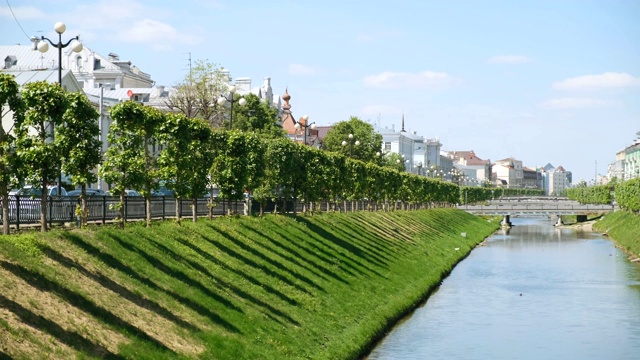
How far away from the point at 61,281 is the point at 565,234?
423 feet

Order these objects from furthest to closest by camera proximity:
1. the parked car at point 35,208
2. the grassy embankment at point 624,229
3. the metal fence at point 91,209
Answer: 1. the grassy embankment at point 624,229
2. the metal fence at point 91,209
3. the parked car at point 35,208

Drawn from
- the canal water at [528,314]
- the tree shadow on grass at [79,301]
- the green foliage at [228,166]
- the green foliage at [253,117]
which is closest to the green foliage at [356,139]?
the green foliage at [253,117]

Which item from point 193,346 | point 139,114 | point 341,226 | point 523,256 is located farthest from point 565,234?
point 193,346

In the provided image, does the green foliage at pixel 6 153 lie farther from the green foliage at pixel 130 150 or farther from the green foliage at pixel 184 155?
the green foliage at pixel 184 155

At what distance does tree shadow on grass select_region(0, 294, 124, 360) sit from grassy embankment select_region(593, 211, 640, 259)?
78219 mm

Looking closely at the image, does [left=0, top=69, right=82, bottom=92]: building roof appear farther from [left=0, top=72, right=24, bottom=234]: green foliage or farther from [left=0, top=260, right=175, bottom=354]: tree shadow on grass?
[left=0, top=260, right=175, bottom=354]: tree shadow on grass

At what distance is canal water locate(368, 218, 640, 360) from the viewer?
44688mm

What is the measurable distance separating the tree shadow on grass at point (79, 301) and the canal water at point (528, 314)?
16.6 m

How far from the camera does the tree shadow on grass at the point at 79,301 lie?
25.8 metres

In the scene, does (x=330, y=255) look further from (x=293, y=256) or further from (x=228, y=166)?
(x=228, y=166)

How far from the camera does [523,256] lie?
101m

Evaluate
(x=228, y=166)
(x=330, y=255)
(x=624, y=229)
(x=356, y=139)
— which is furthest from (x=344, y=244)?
(x=356, y=139)

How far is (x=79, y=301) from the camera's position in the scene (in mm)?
26469

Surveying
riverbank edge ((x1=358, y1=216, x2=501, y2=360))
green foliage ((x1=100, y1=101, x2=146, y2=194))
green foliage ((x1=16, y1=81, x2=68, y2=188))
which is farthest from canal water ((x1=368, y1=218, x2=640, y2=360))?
green foliage ((x1=16, y1=81, x2=68, y2=188))
